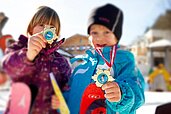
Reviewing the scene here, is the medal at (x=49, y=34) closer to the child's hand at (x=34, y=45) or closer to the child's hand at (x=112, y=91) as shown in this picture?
the child's hand at (x=34, y=45)

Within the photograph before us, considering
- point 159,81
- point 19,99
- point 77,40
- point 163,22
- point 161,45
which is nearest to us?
point 19,99

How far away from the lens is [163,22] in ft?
27.8

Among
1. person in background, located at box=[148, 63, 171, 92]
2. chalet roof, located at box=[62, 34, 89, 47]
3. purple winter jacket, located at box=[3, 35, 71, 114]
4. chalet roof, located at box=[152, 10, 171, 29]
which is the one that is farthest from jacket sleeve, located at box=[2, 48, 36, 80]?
chalet roof, located at box=[152, 10, 171, 29]

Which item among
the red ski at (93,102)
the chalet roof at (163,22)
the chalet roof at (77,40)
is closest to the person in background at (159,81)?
the chalet roof at (77,40)

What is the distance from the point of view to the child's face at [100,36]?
619 mm

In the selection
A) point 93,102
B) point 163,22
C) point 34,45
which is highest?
point 163,22

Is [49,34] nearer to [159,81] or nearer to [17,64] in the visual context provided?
[17,64]

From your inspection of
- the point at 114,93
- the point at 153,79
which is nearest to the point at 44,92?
the point at 114,93

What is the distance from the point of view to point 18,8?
576 millimetres

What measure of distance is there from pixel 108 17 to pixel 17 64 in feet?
0.75

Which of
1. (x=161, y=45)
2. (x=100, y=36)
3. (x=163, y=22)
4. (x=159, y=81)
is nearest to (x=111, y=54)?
(x=100, y=36)

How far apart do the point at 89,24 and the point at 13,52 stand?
0.20 meters

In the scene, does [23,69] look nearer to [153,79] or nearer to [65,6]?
[65,6]

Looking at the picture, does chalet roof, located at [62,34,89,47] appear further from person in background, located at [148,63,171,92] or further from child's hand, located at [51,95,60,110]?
person in background, located at [148,63,171,92]
